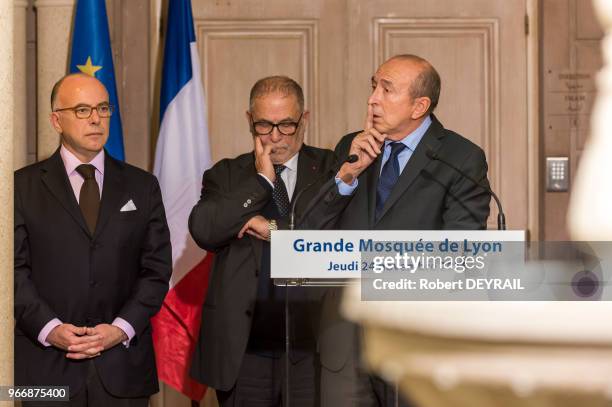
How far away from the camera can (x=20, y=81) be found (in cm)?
523

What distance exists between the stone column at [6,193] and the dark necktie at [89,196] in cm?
65

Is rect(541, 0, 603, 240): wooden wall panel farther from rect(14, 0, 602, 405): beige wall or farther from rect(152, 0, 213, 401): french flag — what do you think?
rect(152, 0, 213, 401): french flag

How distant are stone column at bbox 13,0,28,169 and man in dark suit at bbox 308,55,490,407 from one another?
7.25ft

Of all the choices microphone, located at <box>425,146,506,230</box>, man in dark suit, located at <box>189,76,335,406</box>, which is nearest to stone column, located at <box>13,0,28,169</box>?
man in dark suit, located at <box>189,76,335,406</box>

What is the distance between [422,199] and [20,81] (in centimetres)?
274

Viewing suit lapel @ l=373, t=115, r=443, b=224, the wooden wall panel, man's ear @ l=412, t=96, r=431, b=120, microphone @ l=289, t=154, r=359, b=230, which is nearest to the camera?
microphone @ l=289, t=154, r=359, b=230

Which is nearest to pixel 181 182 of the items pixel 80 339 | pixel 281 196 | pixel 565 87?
pixel 281 196

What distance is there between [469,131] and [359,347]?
309cm

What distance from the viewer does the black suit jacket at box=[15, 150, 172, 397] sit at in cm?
370

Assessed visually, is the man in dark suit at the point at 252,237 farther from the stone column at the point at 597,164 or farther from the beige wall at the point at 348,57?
the stone column at the point at 597,164

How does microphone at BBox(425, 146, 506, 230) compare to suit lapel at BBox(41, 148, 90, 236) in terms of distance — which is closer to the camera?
microphone at BBox(425, 146, 506, 230)

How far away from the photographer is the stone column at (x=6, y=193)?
10.2ft

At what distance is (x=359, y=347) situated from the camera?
9.32ft

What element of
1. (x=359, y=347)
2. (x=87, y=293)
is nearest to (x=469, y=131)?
(x=87, y=293)
